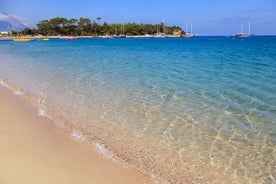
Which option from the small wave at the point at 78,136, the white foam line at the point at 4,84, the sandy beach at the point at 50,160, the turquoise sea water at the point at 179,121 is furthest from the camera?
the white foam line at the point at 4,84

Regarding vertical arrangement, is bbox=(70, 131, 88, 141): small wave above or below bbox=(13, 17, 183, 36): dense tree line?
below

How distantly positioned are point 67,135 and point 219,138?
3.72m

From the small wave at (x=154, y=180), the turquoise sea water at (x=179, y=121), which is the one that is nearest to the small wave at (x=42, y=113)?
the turquoise sea water at (x=179, y=121)

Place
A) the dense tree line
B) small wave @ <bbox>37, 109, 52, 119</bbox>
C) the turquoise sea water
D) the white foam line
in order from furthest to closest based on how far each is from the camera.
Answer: the dense tree line → the white foam line → small wave @ <bbox>37, 109, 52, 119</bbox> → the turquoise sea water

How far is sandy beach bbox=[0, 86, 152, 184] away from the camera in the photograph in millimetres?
4980

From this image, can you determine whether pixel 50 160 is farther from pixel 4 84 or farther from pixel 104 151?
pixel 4 84

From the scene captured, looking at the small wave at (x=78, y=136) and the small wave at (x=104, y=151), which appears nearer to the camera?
the small wave at (x=104, y=151)

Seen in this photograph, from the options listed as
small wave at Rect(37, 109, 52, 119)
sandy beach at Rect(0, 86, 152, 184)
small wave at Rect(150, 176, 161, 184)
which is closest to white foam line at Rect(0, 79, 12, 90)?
small wave at Rect(37, 109, 52, 119)

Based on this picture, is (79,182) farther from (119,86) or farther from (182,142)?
(119,86)

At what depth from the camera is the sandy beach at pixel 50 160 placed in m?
4.98

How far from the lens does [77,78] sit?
1620 centimetres

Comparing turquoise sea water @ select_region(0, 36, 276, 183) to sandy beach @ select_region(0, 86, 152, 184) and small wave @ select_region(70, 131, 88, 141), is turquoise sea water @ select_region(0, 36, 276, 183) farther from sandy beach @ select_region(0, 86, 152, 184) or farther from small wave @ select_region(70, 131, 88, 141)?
sandy beach @ select_region(0, 86, 152, 184)

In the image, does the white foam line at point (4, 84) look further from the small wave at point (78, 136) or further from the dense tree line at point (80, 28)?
the dense tree line at point (80, 28)

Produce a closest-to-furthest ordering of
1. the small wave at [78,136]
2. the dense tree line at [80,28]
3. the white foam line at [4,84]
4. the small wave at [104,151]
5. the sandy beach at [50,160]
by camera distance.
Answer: the sandy beach at [50,160] < the small wave at [104,151] < the small wave at [78,136] < the white foam line at [4,84] < the dense tree line at [80,28]
